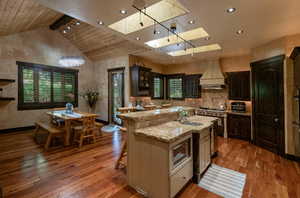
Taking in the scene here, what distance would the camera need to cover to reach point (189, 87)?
22.2ft

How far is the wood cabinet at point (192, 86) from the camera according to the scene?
650 centimetres

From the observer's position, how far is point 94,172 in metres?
2.83

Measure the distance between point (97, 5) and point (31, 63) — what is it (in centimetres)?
539

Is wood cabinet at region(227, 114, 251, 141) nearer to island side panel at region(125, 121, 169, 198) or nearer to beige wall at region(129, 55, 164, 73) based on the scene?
beige wall at region(129, 55, 164, 73)

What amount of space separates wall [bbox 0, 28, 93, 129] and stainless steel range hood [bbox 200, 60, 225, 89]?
6.49 meters

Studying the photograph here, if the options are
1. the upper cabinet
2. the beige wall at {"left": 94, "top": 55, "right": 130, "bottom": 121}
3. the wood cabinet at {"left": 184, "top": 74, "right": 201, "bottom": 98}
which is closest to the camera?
the upper cabinet

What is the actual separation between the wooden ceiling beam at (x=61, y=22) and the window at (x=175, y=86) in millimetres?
5056

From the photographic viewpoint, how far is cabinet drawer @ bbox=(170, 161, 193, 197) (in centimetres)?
198

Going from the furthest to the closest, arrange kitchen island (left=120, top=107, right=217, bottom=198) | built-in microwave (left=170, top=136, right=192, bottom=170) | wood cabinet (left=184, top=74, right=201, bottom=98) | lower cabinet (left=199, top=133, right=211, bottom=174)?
wood cabinet (left=184, top=74, right=201, bottom=98) → lower cabinet (left=199, top=133, right=211, bottom=174) → built-in microwave (left=170, top=136, right=192, bottom=170) → kitchen island (left=120, top=107, right=217, bottom=198)

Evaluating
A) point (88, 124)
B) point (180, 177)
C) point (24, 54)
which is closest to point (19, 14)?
point (24, 54)

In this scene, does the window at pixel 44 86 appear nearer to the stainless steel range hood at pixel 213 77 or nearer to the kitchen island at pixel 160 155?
the kitchen island at pixel 160 155

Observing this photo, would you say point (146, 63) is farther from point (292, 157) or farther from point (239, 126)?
point (292, 157)

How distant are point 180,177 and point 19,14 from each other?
6179 millimetres

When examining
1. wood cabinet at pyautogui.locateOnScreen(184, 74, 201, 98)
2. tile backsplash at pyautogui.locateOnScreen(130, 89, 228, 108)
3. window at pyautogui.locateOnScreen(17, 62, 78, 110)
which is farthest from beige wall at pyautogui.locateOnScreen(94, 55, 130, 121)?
wood cabinet at pyautogui.locateOnScreen(184, 74, 201, 98)
